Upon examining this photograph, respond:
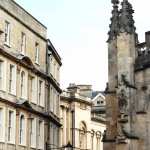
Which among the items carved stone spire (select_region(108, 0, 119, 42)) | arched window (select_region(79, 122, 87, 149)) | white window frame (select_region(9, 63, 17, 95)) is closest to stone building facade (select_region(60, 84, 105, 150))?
arched window (select_region(79, 122, 87, 149))

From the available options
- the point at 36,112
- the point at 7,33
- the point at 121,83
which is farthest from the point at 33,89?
the point at 121,83

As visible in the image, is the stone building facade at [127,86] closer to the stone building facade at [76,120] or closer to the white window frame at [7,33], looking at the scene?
the white window frame at [7,33]

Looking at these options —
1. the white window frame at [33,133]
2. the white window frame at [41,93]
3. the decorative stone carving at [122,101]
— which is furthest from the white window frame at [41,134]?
the decorative stone carving at [122,101]

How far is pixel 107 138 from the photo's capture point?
33.7 meters

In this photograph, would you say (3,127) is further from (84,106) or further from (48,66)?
(84,106)

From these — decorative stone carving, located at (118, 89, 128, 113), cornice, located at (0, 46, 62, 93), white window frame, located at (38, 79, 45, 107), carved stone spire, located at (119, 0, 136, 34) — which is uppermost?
carved stone spire, located at (119, 0, 136, 34)

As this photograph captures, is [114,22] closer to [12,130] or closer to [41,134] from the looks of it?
[12,130]

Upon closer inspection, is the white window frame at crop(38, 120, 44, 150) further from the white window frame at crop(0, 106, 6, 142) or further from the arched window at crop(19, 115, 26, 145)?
the white window frame at crop(0, 106, 6, 142)

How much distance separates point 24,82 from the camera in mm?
41812

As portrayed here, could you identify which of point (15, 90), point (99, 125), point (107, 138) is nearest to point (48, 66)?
point (15, 90)

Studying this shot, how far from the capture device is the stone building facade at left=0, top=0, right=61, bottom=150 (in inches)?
1515

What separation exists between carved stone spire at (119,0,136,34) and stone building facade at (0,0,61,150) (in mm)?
8770

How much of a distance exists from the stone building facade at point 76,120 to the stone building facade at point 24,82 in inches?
912

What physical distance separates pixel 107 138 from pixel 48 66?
15.0m
